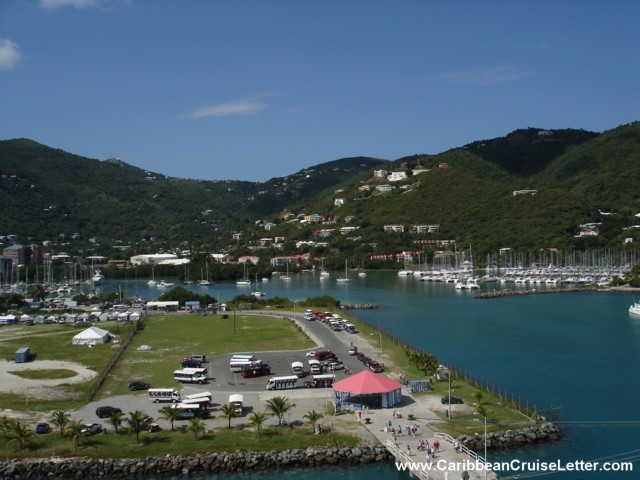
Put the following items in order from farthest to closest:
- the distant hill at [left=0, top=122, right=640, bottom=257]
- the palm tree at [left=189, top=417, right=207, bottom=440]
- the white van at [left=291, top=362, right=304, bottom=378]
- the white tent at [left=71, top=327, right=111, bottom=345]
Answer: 1. the distant hill at [left=0, top=122, right=640, bottom=257]
2. the white tent at [left=71, top=327, right=111, bottom=345]
3. the white van at [left=291, top=362, right=304, bottom=378]
4. the palm tree at [left=189, top=417, right=207, bottom=440]

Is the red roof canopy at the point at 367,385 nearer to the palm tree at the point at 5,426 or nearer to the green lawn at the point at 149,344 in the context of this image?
the green lawn at the point at 149,344

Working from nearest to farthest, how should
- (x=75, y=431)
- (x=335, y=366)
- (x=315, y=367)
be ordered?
1. (x=75, y=431)
2. (x=315, y=367)
3. (x=335, y=366)

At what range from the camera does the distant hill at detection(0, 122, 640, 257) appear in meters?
108

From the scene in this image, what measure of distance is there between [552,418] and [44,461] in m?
15.3

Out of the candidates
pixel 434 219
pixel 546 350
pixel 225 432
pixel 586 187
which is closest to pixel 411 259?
pixel 434 219

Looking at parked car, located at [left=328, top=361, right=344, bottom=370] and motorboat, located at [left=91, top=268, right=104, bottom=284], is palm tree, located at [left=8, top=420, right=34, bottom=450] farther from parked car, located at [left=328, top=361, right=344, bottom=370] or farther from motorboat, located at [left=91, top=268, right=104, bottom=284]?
motorboat, located at [left=91, top=268, right=104, bottom=284]

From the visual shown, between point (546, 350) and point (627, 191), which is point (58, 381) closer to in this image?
point (546, 350)

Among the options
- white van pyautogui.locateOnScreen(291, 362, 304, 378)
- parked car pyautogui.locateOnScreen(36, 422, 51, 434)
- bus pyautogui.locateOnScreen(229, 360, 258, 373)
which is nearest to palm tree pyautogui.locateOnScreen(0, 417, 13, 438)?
parked car pyautogui.locateOnScreen(36, 422, 51, 434)

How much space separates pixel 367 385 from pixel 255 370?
6281 millimetres

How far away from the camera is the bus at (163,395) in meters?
22.9

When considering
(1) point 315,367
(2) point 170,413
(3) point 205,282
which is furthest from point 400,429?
(3) point 205,282

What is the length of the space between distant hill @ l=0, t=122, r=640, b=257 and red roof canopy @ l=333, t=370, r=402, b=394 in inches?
3062

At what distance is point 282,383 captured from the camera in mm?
24469

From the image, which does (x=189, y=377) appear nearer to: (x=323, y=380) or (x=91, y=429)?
(x=323, y=380)
